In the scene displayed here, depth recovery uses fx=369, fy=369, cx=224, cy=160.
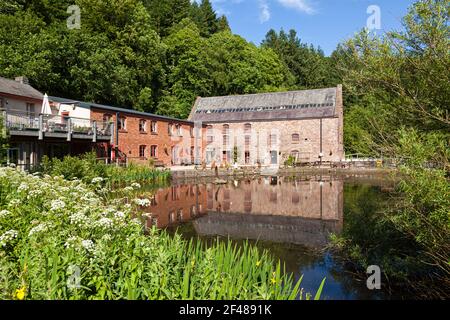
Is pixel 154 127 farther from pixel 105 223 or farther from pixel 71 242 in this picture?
pixel 71 242

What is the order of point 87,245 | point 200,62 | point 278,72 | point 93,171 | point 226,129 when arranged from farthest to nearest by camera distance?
1. point 278,72
2. point 200,62
3. point 226,129
4. point 93,171
5. point 87,245

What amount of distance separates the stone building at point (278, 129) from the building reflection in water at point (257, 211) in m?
16.3

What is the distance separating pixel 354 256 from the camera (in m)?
7.98

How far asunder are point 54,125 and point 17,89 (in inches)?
174

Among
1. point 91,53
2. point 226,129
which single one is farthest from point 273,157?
point 91,53

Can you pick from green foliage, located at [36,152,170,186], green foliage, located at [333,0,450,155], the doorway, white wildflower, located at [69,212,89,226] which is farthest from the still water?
the doorway

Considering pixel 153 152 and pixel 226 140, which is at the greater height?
pixel 226 140

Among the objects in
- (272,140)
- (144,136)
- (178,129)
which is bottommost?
(144,136)

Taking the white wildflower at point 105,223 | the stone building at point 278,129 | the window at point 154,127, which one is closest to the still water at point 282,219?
the white wildflower at point 105,223

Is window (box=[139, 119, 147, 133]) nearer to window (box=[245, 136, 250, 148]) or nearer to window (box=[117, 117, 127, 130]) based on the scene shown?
window (box=[117, 117, 127, 130])

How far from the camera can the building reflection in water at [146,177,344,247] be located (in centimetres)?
1155

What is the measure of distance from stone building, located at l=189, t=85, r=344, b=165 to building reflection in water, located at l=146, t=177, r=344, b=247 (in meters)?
16.3

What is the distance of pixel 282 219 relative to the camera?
13.8m
